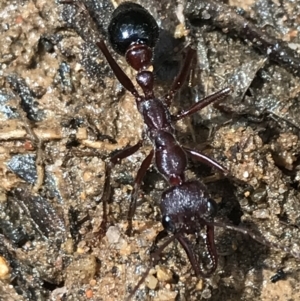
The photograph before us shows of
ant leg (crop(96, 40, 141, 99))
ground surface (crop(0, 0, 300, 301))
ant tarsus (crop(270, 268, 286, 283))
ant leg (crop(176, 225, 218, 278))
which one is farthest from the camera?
ant leg (crop(96, 40, 141, 99))

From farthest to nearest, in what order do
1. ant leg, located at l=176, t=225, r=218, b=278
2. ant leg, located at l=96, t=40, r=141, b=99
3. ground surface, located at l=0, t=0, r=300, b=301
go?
ant leg, located at l=96, t=40, r=141, b=99, ground surface, located at l=0, t=0, r=300, b=301, ant leg, located at l=176, t=225, r=218, b=278

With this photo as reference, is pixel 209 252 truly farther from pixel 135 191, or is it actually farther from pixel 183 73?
pixel 183 73

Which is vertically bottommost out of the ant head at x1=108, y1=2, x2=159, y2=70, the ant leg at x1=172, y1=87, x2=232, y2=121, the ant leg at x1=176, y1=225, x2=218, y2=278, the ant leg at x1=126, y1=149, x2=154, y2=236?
the ant leg at x1=176, y1=225, x2=218, y2=278

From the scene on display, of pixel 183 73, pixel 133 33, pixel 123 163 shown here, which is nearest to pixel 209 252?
pixel 123 163

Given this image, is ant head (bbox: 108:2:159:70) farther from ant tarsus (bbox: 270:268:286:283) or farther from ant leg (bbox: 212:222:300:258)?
ant tarsus (bbox: 270:268:286:283)

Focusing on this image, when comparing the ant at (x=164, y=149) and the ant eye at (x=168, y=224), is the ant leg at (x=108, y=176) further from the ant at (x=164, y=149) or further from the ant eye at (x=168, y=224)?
the ant eye at (x=168, y=224)

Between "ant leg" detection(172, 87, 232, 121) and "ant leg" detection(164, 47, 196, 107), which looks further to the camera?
"ant leg" detection(164, 47, 196, 107)

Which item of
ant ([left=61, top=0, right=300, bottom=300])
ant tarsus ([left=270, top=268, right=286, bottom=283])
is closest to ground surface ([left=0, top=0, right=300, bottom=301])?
ant tarsus ([left=270, top=268, right=286, bottom=283])
